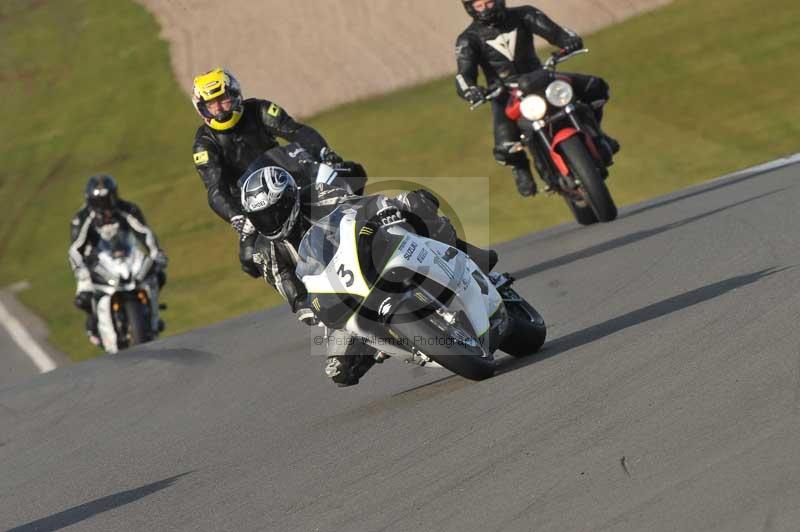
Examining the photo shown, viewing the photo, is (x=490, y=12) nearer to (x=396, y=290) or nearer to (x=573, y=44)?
(x=573, y=44)

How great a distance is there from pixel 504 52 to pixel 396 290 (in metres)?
6.90

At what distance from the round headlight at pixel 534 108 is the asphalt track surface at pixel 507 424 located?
135 centimetres

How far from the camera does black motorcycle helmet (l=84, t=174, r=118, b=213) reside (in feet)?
46.5

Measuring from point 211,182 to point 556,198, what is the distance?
36.6 feet

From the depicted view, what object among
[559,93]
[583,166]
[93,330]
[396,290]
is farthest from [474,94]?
[396,290]

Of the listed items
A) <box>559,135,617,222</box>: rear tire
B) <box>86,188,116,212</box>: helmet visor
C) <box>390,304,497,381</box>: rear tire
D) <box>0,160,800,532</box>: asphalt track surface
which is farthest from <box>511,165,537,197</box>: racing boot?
<box>390,304,497,381</box>: rear tire

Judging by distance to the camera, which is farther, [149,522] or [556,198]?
[556,198]

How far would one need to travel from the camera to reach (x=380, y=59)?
102 ft

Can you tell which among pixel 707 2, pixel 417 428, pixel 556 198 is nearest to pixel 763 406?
pixel 417 428

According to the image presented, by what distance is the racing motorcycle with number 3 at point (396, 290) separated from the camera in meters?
6.96

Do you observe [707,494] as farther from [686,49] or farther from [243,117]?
[686,49]

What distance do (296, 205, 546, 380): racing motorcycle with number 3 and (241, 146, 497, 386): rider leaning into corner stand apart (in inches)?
6.7

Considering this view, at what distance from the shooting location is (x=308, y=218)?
24.6ft

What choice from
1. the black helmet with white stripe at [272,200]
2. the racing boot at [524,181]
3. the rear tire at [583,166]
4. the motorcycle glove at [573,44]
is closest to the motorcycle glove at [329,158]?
the black helmet with white stripe at [272,200]
